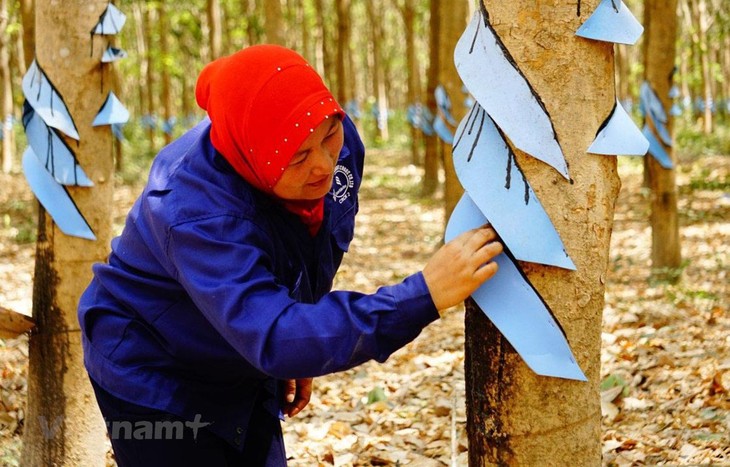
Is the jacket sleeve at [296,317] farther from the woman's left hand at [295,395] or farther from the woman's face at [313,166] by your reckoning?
the woman's left hand at [295,395]

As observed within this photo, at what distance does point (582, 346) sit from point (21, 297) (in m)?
5.64

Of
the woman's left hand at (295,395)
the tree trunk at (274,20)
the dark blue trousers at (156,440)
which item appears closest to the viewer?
the dark blue trousers at (156,440)

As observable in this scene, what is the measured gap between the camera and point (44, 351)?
122 inches

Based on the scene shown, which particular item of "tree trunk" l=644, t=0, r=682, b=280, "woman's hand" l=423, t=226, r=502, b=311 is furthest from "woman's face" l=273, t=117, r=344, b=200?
"tree trunk" l=644, t=0, r=682, b=280

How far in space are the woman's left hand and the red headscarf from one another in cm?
88

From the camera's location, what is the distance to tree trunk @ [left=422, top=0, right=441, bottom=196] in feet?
36.6

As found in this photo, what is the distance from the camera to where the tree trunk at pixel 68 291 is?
9.93 ft

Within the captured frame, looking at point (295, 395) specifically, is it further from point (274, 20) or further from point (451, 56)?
point (274, 20)

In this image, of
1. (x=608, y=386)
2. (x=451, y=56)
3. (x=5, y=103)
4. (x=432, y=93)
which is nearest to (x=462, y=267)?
(x=608, y=386)

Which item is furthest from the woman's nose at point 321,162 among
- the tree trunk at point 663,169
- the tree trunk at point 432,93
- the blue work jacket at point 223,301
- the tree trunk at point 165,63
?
the tree trunk at point 165,63

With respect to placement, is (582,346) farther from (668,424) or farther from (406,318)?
(668,424)

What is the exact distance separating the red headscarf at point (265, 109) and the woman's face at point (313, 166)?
0.02 m

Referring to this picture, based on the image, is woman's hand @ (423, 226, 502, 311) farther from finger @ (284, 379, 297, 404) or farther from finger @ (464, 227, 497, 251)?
finger @ (284, 379, 297, 404)

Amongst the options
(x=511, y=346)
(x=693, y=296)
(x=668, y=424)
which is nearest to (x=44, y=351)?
(x=511, y=346)
